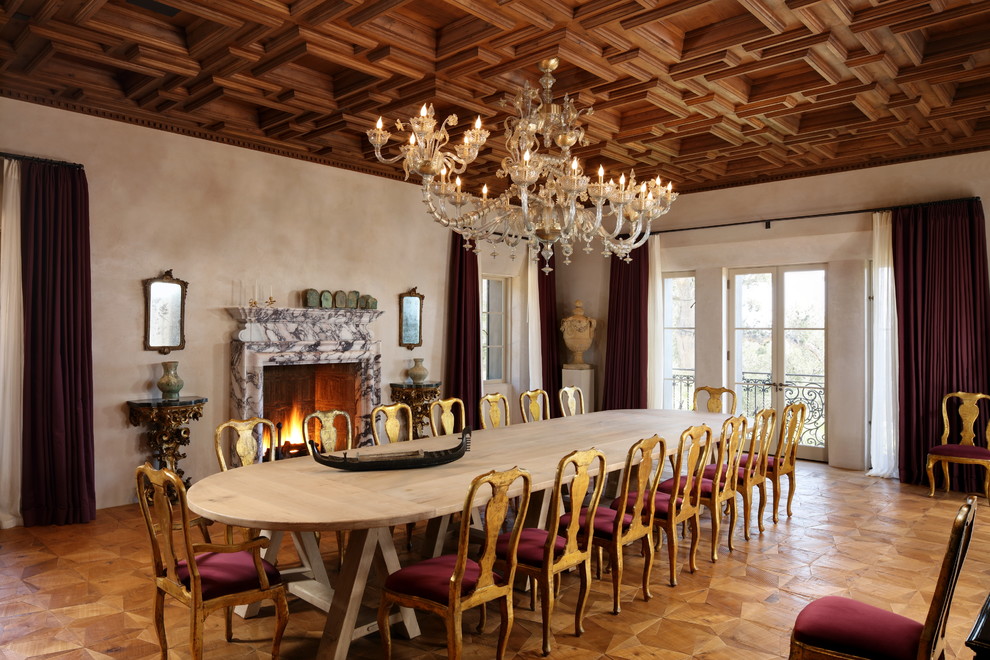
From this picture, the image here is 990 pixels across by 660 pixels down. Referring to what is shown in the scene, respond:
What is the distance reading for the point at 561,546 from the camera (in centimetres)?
336

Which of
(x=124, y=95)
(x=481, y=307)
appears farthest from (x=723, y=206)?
(x=124, y=95)

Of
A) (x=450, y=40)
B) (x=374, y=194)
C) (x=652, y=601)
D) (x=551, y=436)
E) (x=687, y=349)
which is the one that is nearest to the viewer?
(x=652, y=601)

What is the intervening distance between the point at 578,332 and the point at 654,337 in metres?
1.01

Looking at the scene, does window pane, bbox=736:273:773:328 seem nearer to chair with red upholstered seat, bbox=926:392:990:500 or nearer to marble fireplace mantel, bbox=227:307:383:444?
chair with red upholstered seat, bbox=926:392:990:500

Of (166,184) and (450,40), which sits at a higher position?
(450,40)

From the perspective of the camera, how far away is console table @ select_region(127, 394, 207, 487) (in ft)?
17.8

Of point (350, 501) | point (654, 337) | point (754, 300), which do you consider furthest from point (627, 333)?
point (350, 501)

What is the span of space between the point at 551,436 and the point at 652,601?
53.2 inches

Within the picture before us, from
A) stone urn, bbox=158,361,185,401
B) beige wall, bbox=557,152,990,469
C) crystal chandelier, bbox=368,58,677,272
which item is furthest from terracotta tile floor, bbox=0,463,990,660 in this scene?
beige wall, bbox=557,152,990,469

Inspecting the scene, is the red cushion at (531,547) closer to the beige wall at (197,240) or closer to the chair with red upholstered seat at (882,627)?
the chair with red upholstered seat at (882,627)

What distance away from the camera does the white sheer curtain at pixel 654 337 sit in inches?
336

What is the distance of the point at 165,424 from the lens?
18.0ft

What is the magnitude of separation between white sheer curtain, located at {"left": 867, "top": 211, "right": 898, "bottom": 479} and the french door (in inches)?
26.4

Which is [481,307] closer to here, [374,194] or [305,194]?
[374,194]
